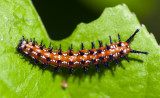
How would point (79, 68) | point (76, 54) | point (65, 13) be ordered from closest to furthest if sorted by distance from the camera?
point (76, 54)
point (79, 68)
point (65, 13)

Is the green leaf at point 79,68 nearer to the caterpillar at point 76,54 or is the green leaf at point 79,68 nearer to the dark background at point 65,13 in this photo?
the caterpillar at point 76,54

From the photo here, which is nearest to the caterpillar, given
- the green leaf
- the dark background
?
the green leaf

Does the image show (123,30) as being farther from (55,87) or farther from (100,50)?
(55,87)

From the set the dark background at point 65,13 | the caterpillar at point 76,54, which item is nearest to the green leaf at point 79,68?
the caterpillar at point 76,54

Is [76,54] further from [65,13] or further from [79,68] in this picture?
[65,13]

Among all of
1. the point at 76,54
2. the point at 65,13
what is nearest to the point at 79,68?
the point at 76,54

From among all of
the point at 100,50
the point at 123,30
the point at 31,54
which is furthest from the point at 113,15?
the point at 31,54
